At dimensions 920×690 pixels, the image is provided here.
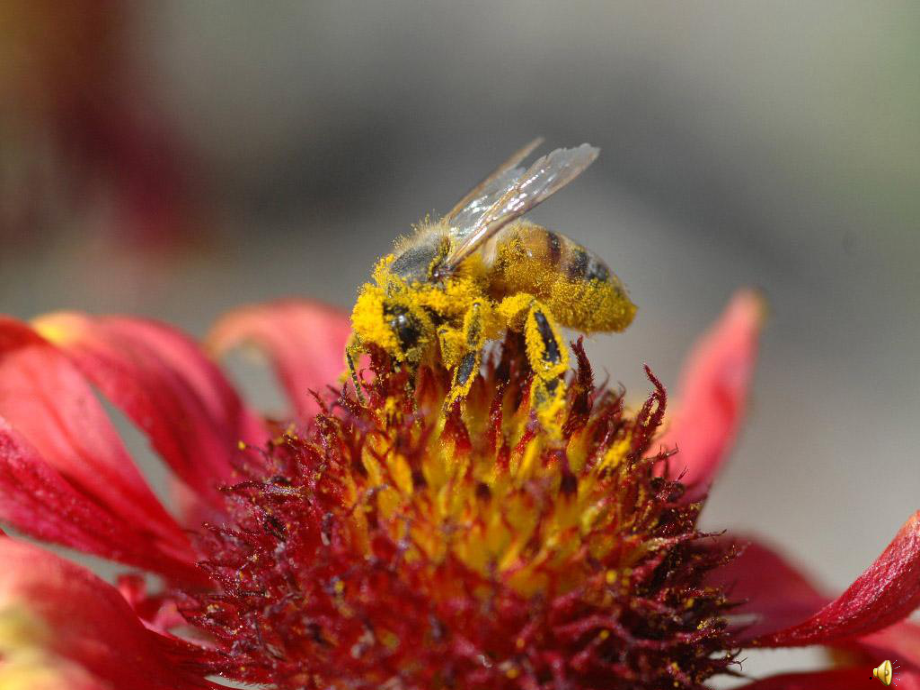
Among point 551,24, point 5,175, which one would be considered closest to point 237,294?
point 5,175

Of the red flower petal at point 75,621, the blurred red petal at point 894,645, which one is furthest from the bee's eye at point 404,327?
the blurred red petal at point 894,645

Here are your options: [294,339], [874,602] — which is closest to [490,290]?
[874,602]

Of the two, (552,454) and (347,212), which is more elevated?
(347,212)

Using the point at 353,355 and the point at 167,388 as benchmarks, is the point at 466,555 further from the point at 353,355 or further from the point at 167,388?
the point at 167,388

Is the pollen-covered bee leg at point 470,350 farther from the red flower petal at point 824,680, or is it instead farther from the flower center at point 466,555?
the red flower petal at point 824,680

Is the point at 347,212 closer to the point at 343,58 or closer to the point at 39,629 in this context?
the point at 343,58

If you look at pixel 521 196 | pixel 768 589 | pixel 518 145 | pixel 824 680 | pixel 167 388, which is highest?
pixel 518 145
